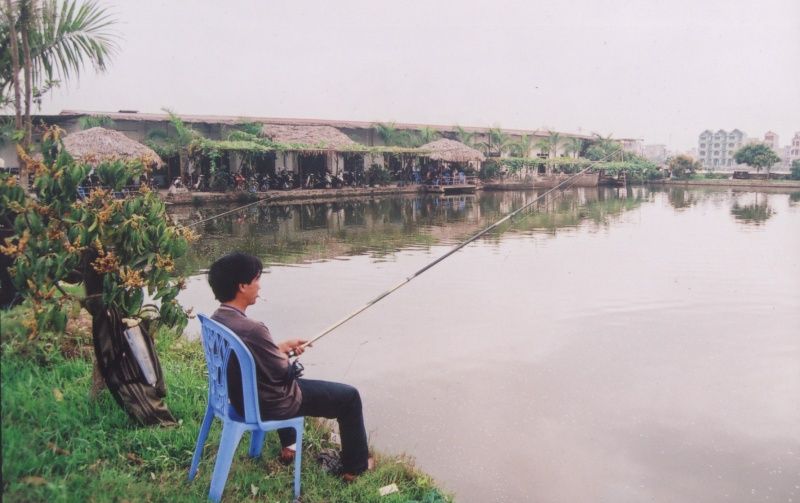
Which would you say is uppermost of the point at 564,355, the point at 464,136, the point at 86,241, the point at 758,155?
the point at 464,136

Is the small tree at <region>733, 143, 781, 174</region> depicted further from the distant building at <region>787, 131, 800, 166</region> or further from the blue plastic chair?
the distant building at <region>787, 131, 800, 166</region>

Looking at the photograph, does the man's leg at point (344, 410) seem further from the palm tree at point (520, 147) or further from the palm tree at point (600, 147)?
the palm tree at point (600, 147)

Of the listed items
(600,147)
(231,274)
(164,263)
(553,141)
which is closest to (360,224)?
(164,263)

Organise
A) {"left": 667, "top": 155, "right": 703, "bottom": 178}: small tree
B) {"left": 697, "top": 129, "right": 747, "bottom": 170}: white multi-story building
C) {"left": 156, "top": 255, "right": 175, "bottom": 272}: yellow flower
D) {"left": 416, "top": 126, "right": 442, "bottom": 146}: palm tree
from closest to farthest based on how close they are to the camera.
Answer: {"left": 156, "top": 255, "right": 175, "bottom": 272}: yellow flower
{"left": 416, "top": 126, "right": 442, "bottom": 146}: palm tree
{"left": 667, "top": 155, "right": 703, "bottom": 178}: small tree
{"left": 697, "top": 129, "right": 747, "bottom": 170}: white multi-story building

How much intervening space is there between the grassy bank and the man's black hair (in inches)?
26.1

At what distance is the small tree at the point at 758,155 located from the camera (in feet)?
125

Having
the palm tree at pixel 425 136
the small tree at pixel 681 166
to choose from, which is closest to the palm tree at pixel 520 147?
the palm tree at pixel 425 136

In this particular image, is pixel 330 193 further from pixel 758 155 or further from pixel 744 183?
pixel 758 155

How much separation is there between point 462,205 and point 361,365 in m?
15.1

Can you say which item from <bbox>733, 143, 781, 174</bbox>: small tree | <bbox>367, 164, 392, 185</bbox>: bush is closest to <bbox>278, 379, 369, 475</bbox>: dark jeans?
<bbox>367, 164, 392, 185</bbox>: bush

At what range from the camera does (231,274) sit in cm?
240

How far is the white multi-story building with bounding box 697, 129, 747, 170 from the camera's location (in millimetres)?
97438

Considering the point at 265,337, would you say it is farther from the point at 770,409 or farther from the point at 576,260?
the point at 576,260

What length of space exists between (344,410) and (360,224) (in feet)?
37.8
